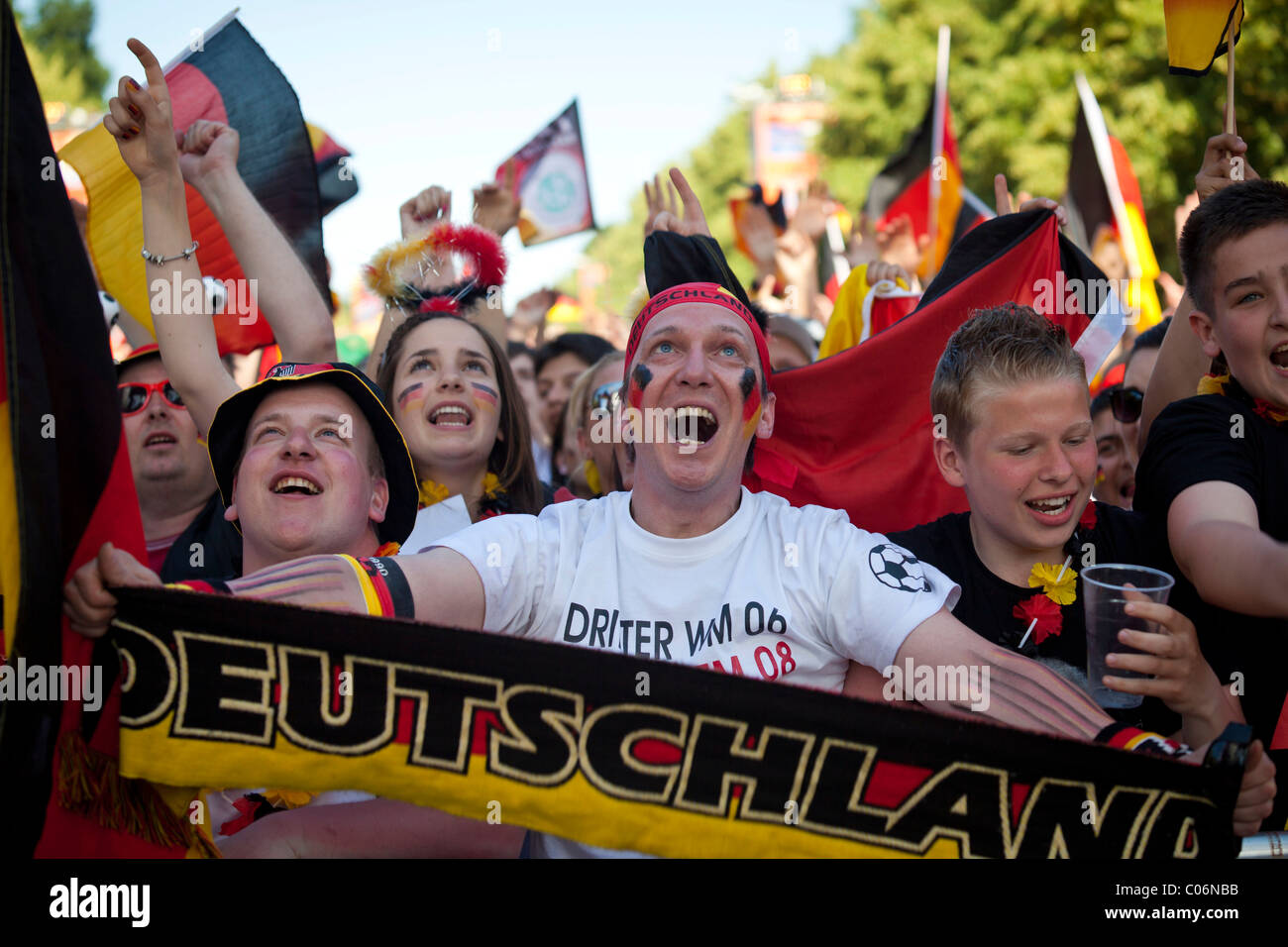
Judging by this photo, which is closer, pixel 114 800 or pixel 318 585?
pixel 114 800

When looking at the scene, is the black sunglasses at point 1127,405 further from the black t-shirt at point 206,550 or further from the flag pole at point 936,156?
the flag pole at point 936,156

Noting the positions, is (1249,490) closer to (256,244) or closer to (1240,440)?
(1240,440)

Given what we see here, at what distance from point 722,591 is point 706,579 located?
0.05 metres

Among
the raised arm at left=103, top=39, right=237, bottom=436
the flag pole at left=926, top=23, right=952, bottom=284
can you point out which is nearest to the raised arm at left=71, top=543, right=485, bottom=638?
the raised arm at left=103, top=39, right=237, bottom=436

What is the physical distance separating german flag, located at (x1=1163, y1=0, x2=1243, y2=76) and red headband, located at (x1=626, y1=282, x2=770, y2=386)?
5.47ft

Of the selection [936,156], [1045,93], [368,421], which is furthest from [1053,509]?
[1045,93]

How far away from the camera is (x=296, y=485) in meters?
2.99

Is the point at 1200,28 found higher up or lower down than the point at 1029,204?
higher up

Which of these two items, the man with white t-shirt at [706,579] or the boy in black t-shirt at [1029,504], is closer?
the man with white t-shirt at [706,579]

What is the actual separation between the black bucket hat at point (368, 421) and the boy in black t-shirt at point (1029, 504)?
1.44m

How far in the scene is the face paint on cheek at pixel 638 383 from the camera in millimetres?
3098

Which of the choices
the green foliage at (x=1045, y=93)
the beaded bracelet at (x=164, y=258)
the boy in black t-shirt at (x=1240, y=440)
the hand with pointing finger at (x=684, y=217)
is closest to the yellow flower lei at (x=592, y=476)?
the hand with pointing finger at (x=684, y=217)

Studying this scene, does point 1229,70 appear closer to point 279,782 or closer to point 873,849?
point 873,849
